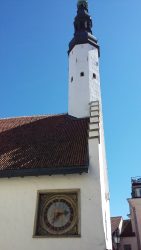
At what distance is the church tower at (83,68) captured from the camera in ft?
63.1

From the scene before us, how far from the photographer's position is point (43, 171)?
496 inches

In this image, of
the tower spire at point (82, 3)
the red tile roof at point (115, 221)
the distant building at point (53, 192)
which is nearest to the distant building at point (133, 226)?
the red tile roof at point (115, 221)

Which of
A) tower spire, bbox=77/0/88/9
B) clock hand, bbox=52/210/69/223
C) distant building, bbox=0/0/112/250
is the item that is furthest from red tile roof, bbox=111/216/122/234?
tower spire, bbox=77/0/88/9

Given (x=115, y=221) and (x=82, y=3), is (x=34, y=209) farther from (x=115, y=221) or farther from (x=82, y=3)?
(x=115, y=221)

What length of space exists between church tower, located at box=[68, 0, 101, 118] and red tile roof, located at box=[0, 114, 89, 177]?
54.4 inches

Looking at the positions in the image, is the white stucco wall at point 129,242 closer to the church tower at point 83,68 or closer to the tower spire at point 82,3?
the church tower at point 83,68

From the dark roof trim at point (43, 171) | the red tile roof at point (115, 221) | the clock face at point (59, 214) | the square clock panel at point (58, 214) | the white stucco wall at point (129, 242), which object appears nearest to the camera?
the square clock panel at point (58, 214)

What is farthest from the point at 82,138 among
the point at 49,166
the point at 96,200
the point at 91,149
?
the point at 96,200

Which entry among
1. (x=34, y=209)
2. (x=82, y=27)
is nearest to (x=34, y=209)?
(x=34, y=209)

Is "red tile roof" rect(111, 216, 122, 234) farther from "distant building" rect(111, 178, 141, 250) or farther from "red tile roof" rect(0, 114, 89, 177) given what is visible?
"red tile roof" rect(0, 114, 89, 177)

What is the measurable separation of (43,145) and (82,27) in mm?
12906

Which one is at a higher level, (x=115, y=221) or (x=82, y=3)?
(x=82, y=3)

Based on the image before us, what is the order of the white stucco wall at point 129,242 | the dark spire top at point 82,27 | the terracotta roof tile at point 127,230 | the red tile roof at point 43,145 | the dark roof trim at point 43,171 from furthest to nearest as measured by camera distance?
the terracotta roof tile at point 127,230 → the white stucco wall at point 129,242 → the dark spire top at point 82,27 → the red tile roof at point 43,145 → the dark roof trim at point 43,171

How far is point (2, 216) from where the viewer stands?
12211 millimetres
